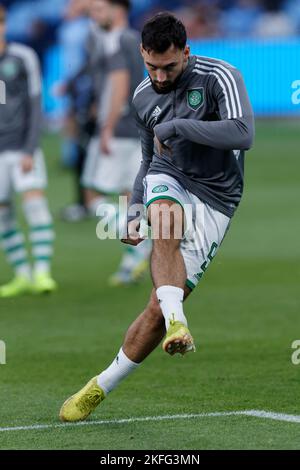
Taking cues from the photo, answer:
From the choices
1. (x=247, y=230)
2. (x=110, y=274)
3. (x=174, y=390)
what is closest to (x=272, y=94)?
(x=247, y=230)

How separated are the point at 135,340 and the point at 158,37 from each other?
1646 millimetres

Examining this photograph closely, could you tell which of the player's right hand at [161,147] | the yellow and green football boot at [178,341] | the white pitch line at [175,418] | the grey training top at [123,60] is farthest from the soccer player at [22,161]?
the yellow and green football boot at [178,341]

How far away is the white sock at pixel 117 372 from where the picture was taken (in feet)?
22.7

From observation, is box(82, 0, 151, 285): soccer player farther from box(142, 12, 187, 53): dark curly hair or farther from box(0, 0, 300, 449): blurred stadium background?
box(142, 12, 187, 53): dark curly hair

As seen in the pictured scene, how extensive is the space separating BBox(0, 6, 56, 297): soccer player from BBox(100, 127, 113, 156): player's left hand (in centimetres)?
100

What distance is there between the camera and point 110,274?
13.3 m

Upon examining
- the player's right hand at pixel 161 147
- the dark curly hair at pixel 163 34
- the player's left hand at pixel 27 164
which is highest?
the dark curly hair at pixel 163 34

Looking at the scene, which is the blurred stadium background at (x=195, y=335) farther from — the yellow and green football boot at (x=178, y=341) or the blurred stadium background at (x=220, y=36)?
the blurred stadium background at (x=220, y=36)

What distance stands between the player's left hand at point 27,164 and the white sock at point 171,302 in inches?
209

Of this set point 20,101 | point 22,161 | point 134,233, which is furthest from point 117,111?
point 134,233

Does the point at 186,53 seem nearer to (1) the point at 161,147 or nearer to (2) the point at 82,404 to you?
(1) the point at 161,147

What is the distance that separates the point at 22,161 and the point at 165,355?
11.0 feet

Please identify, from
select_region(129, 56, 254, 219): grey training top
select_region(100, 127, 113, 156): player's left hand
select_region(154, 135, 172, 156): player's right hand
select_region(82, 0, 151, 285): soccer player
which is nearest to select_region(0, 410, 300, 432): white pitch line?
select_region(129, 56, 254, 219): grey training top

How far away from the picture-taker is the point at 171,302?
6.59 metres
